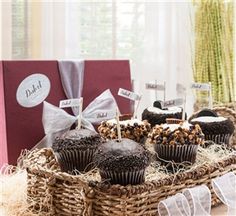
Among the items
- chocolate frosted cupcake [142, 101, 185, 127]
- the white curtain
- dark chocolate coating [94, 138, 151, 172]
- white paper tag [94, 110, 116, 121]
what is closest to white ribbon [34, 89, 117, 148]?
white paper tag [94, 110, 116, 121]

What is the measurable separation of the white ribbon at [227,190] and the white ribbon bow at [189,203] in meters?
0.04

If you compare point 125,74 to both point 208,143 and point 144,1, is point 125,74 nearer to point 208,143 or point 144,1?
point 208,143

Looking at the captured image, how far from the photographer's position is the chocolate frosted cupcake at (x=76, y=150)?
3.29 feet

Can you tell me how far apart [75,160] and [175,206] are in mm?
247

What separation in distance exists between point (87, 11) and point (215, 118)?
3.01 ft

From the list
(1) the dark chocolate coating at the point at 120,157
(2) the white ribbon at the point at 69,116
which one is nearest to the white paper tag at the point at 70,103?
(2) the white ribbon at the point at 69,116

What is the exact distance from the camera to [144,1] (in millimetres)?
1986

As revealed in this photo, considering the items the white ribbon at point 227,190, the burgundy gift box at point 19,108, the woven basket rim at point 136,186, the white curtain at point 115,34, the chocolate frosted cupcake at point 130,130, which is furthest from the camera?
the white curtain at point 115,34

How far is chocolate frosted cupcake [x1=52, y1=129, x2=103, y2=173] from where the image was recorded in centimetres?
100

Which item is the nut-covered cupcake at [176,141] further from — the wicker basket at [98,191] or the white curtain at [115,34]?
the white curtain at [115,34]

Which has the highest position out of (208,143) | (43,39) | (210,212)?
(43,39)

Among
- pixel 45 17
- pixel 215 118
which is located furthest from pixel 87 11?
pixel 215 118

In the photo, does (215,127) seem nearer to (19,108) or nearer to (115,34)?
(19,108)

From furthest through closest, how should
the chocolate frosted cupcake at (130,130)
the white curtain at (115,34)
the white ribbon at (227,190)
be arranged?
the white curtain at (115,34)
the chocolate frosted cupcake at (130,130)
the white ribbon at (227,190)
